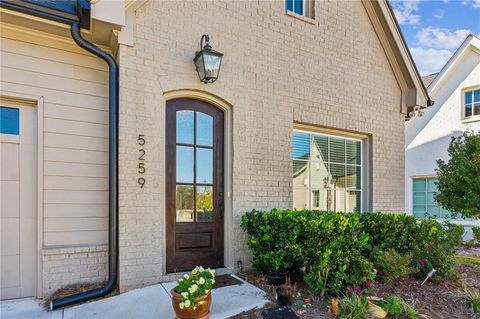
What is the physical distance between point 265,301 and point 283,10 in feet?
15.2

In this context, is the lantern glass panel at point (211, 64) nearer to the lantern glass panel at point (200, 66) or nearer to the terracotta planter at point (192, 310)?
the lantern glass panel at point (200, 66)

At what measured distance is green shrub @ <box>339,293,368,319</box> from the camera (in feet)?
11.2

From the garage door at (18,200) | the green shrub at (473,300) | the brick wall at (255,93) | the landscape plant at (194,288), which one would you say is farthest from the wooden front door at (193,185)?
the green shrub at (473,300)

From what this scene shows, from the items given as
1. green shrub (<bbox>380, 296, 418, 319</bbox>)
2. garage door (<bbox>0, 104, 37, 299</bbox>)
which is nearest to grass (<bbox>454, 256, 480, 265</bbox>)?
green shrub (<bbox>380, 296, 418, 319</bbox>)

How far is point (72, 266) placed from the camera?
13.5 feet

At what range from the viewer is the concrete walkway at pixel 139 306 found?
11.2 feet

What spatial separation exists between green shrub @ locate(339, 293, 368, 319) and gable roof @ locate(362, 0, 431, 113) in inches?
195

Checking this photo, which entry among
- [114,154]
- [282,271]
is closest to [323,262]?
[282,271]

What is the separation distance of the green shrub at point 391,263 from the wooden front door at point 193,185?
221 centimetres

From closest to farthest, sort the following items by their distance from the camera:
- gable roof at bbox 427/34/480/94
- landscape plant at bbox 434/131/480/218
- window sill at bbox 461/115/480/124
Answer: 1. landscape plant at bbox 434/131/480/218
2. window sill at bbox 461/115/480/124
3. gable roof at bbox 427/34/480/94

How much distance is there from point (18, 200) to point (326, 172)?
4.97m

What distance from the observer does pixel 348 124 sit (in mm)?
6258

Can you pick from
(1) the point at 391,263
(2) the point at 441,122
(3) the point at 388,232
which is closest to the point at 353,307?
(1) the point at 391,263

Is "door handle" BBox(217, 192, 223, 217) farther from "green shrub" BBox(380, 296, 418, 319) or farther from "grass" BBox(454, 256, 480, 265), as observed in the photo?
"grass" BBox(454, 256, 480, 265)
